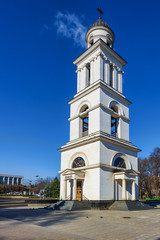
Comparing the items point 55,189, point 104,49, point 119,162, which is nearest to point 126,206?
point 119,162

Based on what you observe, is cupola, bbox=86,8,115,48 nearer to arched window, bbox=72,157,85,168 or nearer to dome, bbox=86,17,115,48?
dome, bbox=86,17,115,48

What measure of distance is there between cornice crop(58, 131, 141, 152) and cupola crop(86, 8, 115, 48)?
14800 millimetres

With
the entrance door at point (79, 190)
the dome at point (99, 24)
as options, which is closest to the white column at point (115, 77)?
the dome at point (99, 24)

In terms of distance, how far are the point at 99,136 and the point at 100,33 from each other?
654 inches

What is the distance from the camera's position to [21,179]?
6211 inches

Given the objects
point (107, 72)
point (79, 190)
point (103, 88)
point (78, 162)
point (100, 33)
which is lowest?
point (79, 190)

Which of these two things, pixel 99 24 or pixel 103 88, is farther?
pixel 99 24

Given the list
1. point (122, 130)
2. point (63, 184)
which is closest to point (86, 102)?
point (122, 130)

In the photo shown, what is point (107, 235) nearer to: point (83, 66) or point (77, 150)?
point (77, 150)

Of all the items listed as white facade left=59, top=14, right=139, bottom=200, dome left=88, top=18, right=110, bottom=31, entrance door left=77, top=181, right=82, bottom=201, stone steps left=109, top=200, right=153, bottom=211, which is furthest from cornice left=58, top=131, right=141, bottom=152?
dome left=88, top=18, right=110, bottom=31

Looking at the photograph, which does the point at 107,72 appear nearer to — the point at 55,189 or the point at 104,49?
the point at 104,49

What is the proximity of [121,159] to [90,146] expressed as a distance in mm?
4284

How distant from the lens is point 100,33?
29.2 m

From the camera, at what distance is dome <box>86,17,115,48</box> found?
2903 centimetres
